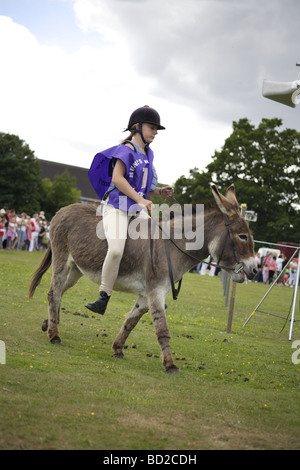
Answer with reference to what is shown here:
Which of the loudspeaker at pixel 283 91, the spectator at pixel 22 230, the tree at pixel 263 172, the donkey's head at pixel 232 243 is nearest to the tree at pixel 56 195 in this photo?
the tree at pixel 263 172

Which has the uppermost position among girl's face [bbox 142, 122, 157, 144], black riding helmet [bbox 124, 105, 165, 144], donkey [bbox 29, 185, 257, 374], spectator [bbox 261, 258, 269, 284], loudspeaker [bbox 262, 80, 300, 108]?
loudspeaker [bbox 262, 80, 300, 108]

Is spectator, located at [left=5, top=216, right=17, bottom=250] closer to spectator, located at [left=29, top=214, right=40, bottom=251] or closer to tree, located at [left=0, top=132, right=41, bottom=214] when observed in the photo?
spectator, located at [left=29, top=214, right=40, bottom=251]

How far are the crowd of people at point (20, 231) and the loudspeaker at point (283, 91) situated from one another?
20123mm

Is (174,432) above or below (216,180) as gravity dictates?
below

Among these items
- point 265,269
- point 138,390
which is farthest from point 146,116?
point 265,269

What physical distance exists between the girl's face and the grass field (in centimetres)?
308

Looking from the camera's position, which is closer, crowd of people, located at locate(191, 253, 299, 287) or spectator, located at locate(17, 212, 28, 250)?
spectator, located at locate(17, 212, 28, 250)

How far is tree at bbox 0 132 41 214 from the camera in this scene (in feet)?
242

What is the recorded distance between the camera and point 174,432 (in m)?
4.38

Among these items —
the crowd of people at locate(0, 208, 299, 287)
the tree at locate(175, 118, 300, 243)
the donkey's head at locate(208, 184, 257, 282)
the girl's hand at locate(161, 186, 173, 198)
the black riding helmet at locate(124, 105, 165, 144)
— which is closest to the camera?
the donkey's head at locate(208, 184, 257, 282)

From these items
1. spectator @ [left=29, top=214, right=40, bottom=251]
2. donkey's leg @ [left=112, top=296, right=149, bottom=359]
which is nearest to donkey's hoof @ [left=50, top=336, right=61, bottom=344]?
donkey's leg @ [left=112, top=296, right=149, bottom=359]

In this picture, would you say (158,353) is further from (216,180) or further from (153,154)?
(216,180)

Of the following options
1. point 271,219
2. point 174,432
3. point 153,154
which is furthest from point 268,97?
point 271,219

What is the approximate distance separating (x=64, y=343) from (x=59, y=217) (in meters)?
1.92
